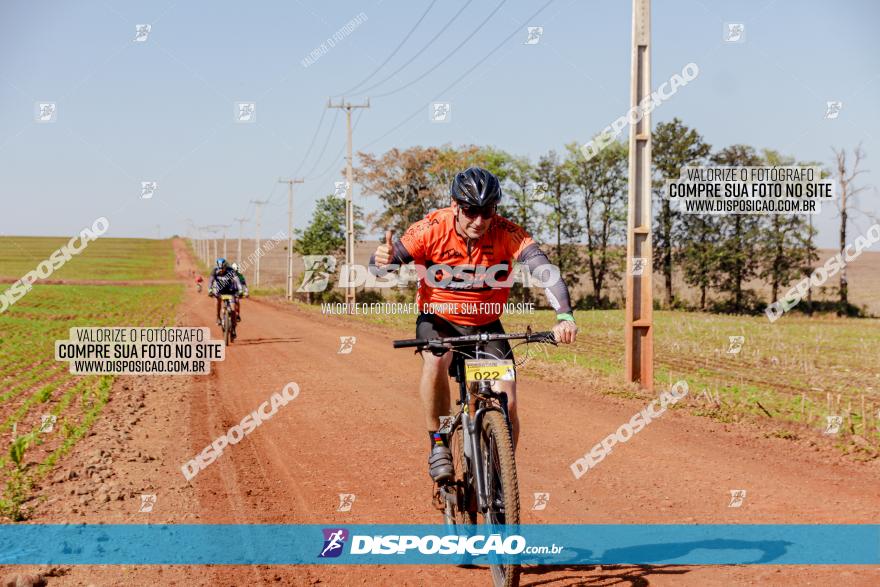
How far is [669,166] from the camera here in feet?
195

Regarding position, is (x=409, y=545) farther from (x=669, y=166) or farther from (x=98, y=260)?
(x=98, y=260)

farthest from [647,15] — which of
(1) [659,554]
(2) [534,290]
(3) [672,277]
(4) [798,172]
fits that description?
(2) [534,290]

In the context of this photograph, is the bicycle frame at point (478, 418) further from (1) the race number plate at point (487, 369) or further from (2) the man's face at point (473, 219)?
(2) the man's face at point (473, 219)

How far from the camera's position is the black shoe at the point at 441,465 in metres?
4.80

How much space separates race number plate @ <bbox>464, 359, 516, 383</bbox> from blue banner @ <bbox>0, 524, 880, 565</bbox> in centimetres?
121

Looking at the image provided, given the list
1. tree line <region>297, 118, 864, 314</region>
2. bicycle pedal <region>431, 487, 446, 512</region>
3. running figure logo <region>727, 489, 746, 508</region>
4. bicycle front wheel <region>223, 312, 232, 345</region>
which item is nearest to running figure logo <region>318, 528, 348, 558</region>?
bicycle pedal <region>431, 487, 446, 512</region>

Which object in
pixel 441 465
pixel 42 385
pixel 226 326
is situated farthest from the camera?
pixel 226 326

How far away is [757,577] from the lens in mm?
4758

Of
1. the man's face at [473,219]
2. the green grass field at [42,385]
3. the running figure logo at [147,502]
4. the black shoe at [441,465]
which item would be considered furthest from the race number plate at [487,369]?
the green grass field at [42,385]

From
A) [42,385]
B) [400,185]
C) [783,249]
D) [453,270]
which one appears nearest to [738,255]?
[783,249]

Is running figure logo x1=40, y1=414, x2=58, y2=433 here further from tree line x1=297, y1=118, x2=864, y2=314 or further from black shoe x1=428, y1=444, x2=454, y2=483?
tree line x1=297, y1=118, x2=864, y2=314

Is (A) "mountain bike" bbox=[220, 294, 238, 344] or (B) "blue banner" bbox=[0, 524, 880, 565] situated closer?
(B) "blue banner" bbox=[0, 524, 880, 565]

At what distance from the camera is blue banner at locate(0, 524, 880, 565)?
5.08 m

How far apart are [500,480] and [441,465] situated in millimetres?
639
